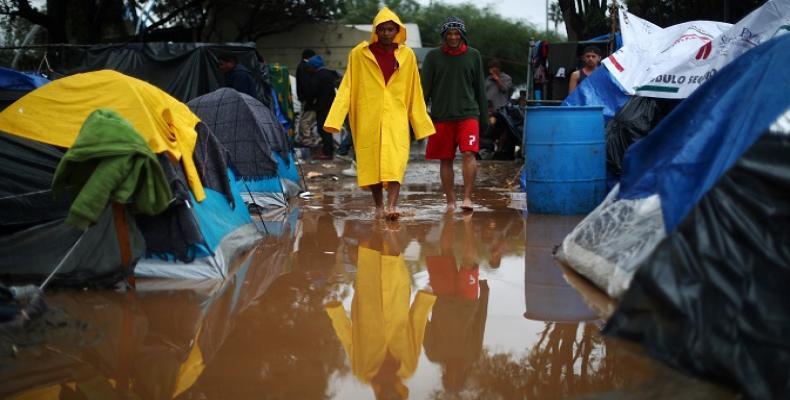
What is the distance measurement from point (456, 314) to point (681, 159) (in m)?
1.42

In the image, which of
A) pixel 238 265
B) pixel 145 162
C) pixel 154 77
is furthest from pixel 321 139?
pixel 145 162

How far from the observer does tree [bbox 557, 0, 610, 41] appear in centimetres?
1605

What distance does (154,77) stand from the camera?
553 inches

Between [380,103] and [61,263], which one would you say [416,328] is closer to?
[61,263]

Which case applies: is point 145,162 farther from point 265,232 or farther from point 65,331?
point 265,232

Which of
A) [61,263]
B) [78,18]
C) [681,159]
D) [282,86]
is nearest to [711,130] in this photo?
[681,159]

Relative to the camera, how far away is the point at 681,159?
15.3 ft

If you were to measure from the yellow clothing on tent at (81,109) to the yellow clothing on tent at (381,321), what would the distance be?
57.2 inches

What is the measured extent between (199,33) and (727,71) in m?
24.9

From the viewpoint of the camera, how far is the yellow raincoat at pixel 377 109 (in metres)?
8.09

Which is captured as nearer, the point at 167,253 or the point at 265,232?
the point at 167,253

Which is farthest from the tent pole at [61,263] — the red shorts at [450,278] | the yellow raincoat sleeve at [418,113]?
the yellow raincoat sleeve at [418,113]

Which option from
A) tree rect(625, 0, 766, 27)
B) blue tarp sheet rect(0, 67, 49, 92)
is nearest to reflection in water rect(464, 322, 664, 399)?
blue tarp sheet rect(0, 67, 49, 92)

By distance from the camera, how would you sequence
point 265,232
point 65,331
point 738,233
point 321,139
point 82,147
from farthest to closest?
point 321,139, point 265,232, point 82,147, point 65,331, point 738,233
